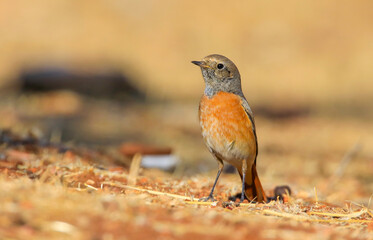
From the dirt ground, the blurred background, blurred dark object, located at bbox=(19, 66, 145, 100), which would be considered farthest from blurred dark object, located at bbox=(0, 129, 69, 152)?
blurred dark object, located at bbox=(19, 66, 145, 100)

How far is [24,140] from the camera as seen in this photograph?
6.33m

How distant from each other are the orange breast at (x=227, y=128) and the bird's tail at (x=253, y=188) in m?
0.25

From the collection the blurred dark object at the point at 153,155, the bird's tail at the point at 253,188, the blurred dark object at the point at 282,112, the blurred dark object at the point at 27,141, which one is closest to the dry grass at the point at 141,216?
the bird's tail at the point at 253,188

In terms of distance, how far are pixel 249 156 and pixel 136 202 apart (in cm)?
190

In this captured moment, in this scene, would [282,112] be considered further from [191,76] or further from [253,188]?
[253,188]

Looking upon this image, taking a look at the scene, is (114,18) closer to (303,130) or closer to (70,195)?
(303,130)

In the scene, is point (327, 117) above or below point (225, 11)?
below

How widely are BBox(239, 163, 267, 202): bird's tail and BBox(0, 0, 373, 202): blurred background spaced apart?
95 cm

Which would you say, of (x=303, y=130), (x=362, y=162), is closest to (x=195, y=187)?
(x=362, y=162)

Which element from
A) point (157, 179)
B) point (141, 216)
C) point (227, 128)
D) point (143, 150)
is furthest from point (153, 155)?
point (141, 216)

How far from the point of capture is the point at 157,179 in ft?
18.1

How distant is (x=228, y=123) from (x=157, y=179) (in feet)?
3.40

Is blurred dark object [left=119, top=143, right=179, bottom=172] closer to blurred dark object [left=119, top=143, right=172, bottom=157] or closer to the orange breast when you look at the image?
blurred dark object [left=119, top=143, right=172, bottom=157]

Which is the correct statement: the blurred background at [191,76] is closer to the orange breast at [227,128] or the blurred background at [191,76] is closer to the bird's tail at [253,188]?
the bird's tail at [253,188]
